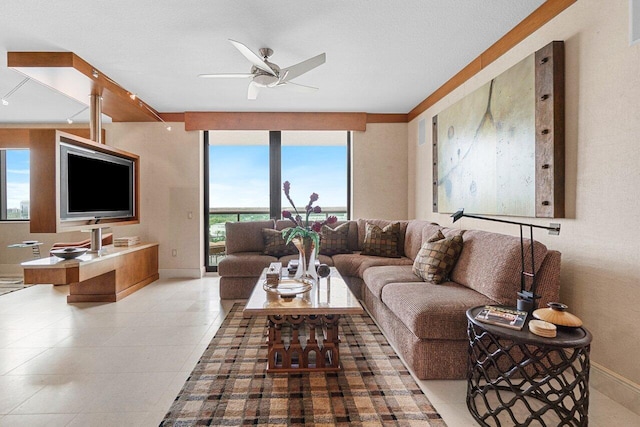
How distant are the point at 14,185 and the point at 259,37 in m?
5.91

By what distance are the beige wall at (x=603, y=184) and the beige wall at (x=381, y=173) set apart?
292 cm

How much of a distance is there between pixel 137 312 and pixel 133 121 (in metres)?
3.12

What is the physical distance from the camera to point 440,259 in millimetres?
2701

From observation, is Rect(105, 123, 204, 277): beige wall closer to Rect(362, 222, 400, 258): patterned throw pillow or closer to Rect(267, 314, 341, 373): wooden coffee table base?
Rect(362, 222, 400, 258): patterned throw pillow

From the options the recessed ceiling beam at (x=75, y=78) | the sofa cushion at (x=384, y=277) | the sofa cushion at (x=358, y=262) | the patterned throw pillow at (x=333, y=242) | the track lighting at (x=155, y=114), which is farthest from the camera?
the track lighting at (x=155, y=114)

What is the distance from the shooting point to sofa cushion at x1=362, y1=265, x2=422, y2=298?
2871 millimetres

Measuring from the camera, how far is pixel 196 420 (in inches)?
66.9

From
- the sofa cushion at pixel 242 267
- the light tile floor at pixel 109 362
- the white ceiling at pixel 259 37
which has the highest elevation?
the white ceiling at pixel 259 37

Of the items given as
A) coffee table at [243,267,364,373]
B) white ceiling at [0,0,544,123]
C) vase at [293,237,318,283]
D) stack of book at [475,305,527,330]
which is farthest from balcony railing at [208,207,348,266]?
stack of book at [475,305,527,330]

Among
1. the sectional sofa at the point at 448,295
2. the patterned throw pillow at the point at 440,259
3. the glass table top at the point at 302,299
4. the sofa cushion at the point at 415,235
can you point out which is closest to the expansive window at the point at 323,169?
the sofa cushion at the point at 415,235

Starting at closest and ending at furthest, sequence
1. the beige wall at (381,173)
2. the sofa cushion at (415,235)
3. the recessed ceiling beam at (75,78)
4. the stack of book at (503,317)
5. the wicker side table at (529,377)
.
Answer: the wicker side table at (529,377) → the stack of book at (503,317) → the recessed ceiling beam at (75,78) → the sofa cushion at (415,235) → the beige wall at (381,173)

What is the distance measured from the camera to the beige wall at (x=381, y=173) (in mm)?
5191

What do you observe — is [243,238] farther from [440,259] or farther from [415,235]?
[440,259]

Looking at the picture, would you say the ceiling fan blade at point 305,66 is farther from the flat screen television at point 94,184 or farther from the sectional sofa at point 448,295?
the flat screen television at point 94,184
